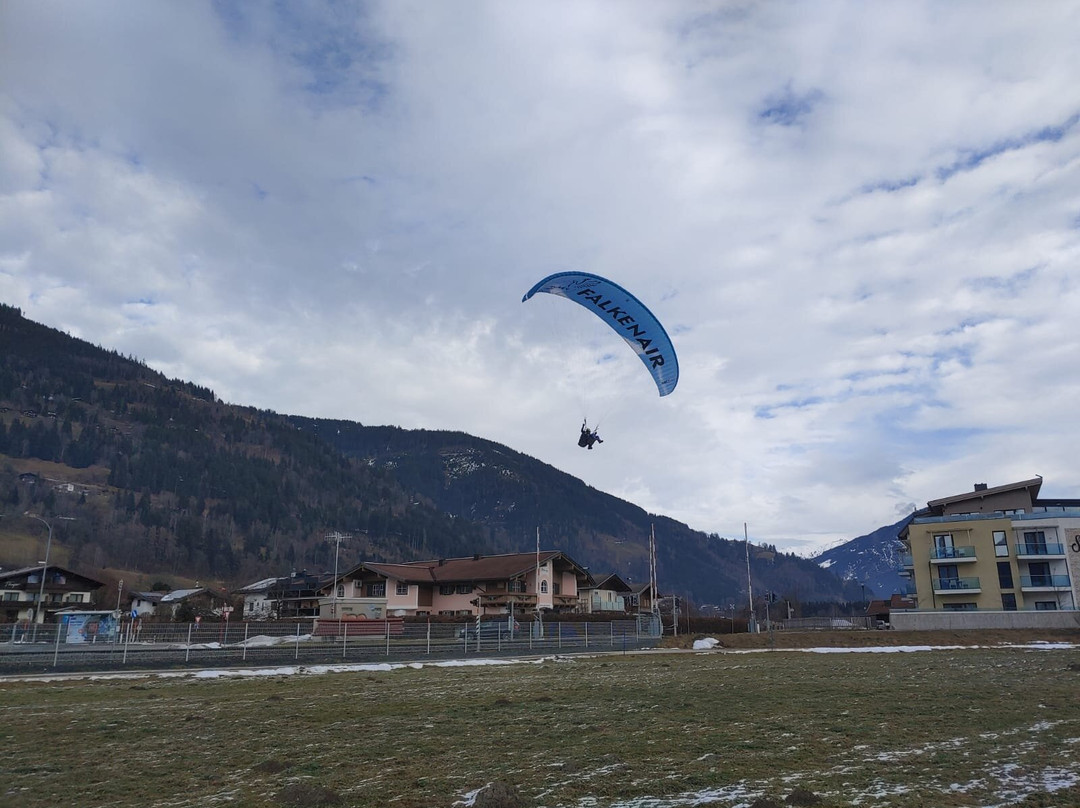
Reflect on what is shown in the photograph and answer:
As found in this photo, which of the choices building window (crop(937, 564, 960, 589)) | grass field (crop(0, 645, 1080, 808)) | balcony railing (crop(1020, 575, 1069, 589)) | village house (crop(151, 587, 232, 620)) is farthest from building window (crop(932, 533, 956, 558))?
village house (crop(151, 587, 232, 620))

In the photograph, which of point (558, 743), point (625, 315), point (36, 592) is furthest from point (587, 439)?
point (36, 592)

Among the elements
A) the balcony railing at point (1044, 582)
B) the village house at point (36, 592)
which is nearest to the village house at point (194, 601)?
the village house at point (36, 592)

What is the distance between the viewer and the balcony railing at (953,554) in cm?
5922

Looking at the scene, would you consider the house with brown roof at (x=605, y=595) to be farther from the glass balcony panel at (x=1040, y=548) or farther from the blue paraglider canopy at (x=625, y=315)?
the blue paraglider canopy at (x=625, y=315)

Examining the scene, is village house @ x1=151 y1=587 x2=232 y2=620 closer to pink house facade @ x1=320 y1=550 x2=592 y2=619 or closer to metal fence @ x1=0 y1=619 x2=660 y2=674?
pink house facade @ x1=320 y1=550 x2=592 y2=619

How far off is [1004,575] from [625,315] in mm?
46966

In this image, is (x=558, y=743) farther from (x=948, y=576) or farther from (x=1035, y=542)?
(x=948, y=576)

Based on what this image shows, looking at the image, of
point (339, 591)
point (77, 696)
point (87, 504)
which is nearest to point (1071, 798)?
point (77, 696)

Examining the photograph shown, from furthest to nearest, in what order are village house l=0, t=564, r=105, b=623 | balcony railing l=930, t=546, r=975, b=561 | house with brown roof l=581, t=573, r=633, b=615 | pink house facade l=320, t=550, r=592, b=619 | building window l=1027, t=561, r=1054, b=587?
village house l=0, t=564, r=105, b=623 < house with brown roof l=581, t=573, r=633, b=615 < pink house facade l=320, t=550, r=592, b=619 < balcony railing l=930, t=546, r=975, b=561 < building window l=1027, t=561, r=1054, b=587

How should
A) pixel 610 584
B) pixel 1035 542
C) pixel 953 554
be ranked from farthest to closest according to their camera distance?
pixel 610 584, pixel 953 554, pixel 1035 542

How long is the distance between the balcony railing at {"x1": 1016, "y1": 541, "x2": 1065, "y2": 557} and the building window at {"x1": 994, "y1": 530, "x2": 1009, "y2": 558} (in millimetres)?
782

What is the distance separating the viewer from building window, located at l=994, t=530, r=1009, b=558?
5825 centimetres

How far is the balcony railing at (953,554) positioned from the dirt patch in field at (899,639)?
58.5 ft

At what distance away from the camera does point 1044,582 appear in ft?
185
